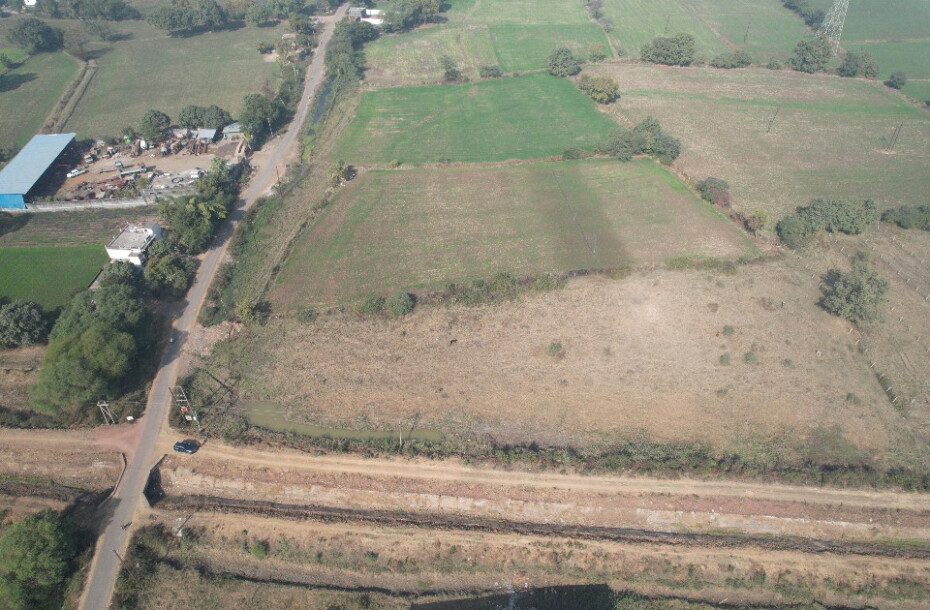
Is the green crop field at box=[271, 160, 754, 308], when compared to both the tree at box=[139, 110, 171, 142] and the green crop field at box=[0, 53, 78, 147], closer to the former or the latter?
the tree at box=[139, 110, 171, 142]

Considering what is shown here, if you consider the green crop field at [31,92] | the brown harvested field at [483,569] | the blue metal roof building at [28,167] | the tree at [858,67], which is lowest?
the brown harvested field at [483,569]

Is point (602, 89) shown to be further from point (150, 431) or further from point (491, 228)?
point (150, 431)

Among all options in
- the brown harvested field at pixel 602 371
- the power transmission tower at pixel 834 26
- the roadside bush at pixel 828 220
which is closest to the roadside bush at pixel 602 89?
the roadside bush at pixel 828 220

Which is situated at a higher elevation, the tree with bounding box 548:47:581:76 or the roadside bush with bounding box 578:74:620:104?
the tree with bounding box 548:47:581:76

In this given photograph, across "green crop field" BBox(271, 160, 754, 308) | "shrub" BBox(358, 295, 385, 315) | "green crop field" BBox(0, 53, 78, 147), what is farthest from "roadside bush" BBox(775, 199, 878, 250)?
"green crop field" BBox(0, 53, 78, 147)

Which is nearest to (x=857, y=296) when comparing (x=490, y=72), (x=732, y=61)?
(x=490, y=72)

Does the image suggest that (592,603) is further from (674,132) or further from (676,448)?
(674,132)

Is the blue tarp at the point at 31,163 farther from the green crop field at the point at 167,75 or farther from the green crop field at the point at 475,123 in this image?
the green crop field at the point at 475,123
